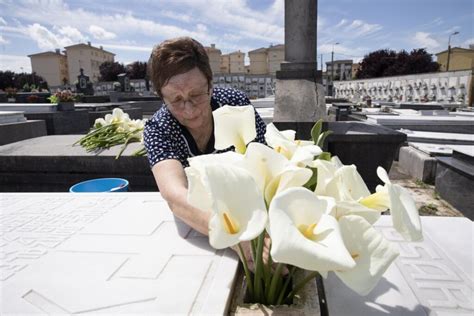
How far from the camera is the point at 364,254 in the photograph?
58 centimetres

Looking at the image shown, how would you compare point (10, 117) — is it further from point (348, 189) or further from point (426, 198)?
point (426, 198)

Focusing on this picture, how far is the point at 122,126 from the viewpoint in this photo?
3551mm

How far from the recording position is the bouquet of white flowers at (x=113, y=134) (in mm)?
3270

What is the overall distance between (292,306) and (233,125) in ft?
1.59

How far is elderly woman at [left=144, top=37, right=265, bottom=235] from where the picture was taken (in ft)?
4.12

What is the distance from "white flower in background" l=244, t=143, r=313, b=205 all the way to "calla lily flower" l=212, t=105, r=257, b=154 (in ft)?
0.55

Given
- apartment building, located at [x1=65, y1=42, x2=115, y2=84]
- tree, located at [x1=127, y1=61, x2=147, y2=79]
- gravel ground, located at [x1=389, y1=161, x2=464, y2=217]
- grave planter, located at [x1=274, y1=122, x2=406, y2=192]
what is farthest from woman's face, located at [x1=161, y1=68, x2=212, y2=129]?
apartment building, located at [x1=65, y1=42, x2=115, y2=84]

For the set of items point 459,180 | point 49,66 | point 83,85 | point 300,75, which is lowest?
point 459,180

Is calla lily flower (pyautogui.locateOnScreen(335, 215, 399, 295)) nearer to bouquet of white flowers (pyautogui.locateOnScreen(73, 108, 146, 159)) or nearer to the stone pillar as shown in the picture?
bouquet of white flowers (pyautogui.locateOnScreen(73, 108, 146, 159))

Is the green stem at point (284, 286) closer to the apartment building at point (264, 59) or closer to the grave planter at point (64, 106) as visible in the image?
the grave planter at point (64, 106)

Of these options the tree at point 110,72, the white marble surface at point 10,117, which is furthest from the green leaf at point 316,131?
the tree at point 110,72

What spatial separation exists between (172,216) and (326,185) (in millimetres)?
896

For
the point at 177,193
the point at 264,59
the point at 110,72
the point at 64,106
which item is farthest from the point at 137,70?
the point at 177,193

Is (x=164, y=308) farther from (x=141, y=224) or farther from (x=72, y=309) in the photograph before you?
(x=141, y=224)
